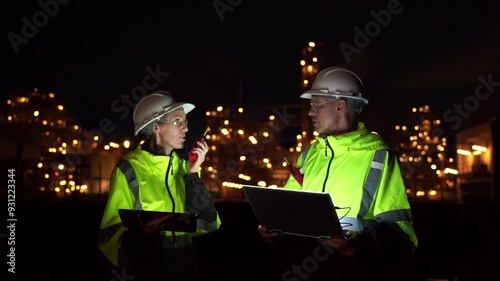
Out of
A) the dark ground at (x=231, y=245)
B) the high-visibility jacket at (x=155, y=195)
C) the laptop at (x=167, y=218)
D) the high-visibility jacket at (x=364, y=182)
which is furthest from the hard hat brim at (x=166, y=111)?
the dark ground at (x=231, y=245)

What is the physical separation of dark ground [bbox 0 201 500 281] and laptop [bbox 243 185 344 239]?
16.9ft

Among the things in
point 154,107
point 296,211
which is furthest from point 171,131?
point 296,211

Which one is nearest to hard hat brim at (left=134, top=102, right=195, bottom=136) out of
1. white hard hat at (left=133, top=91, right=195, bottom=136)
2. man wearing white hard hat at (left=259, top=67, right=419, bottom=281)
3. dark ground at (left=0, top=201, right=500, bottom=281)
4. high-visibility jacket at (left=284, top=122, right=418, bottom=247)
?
white hard hat at (left=133, top=91, right=195, bottom=136)

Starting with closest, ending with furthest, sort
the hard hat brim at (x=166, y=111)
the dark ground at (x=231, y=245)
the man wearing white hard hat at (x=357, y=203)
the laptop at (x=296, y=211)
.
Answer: the laptop at (x=296, y=211) < the man wearing white hard hat at (x=357, y=203) < the hard hat brim at (x=166, y=111) < the dark ground at (x=231, y=245)

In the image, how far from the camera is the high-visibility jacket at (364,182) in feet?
12.2

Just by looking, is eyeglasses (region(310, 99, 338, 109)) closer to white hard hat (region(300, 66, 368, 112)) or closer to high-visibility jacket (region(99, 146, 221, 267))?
white hard hat (region(300, 66, 368, 112))

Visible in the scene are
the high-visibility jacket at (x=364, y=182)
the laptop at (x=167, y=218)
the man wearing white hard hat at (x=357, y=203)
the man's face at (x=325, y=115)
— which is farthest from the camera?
the man's face at (x=325, y=115)

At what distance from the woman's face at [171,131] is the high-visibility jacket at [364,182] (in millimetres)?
1395

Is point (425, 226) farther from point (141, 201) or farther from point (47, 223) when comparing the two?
point (47, 223)

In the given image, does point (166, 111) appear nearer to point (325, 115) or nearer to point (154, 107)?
→ point (154, 107)

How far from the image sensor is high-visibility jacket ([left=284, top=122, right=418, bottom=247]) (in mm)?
3717

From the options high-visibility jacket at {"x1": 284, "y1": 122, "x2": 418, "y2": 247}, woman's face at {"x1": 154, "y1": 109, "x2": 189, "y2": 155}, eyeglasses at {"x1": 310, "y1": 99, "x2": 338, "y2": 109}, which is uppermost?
eyeglasses at {"x1": 310, "y1": 99, "x2": 338, "y2": 109}

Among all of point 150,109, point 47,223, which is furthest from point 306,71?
point 150,109

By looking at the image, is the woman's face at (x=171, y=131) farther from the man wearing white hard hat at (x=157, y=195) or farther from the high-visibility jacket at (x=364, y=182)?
the high-visibility jacket at (x=364, y=182)
